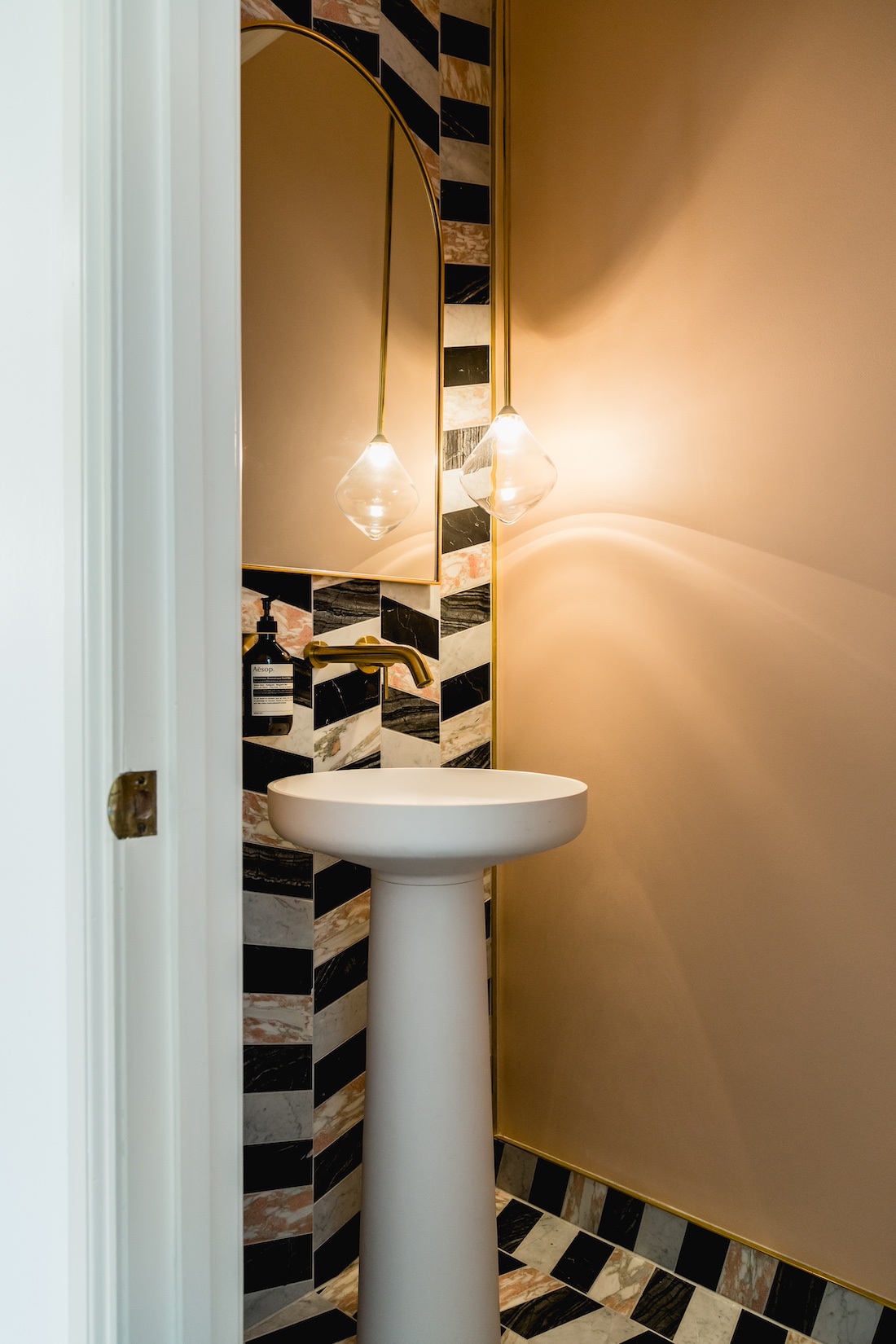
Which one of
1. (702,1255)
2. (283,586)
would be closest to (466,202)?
(283,586)

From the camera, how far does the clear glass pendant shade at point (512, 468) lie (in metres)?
1.70

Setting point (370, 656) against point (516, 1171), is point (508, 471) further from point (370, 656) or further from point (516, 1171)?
point (516, 1171)

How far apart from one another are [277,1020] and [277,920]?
170 mm

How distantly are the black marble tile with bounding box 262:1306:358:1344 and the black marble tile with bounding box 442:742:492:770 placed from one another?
988mm

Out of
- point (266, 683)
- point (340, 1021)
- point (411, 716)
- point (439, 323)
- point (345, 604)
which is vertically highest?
point (439, 323)

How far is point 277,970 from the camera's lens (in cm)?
159

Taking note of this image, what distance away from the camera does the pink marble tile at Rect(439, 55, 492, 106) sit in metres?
1.93

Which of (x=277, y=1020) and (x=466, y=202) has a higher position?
(x=466, y=202)

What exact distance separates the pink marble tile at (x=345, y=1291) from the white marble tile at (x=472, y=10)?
2.50m

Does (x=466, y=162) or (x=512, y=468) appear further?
(x=466, y=162)

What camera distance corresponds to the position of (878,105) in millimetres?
1409

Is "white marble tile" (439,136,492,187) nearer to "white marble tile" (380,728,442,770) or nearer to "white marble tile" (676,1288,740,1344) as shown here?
"white marble tile" (380,728,442,770)

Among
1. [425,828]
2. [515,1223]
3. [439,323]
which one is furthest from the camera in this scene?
[439,323]

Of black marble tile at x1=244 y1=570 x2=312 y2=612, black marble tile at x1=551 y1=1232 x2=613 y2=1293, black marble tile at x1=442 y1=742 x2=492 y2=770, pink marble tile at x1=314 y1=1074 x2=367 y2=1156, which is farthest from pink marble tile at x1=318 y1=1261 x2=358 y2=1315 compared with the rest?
black marble tile at x1=244 y1=570 x2=312 y2=612
